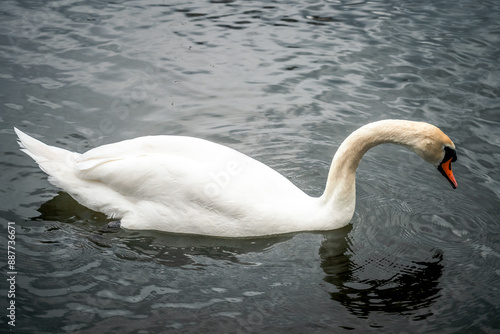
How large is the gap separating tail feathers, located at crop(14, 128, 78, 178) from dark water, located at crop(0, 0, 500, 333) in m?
0.51

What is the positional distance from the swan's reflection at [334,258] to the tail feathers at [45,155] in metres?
0.55

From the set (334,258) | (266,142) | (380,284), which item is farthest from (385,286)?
(266,142)

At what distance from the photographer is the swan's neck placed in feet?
20.9

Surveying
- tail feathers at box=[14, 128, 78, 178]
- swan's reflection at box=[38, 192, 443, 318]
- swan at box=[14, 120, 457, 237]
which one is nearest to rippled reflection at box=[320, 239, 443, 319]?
swan's reflection at box=[38, 192, 443, 318]

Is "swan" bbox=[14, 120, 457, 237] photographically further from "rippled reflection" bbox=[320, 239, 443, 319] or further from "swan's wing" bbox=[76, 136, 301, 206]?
"rippled reflection" bbox=[320, 239, 443, 319]

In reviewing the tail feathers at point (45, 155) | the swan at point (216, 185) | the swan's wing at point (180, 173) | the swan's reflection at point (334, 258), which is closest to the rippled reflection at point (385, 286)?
the swan's reflection at point (334, 258)

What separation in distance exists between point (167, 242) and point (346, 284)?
81.7 inches

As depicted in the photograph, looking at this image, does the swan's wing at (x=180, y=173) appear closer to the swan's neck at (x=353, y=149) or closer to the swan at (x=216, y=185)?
the swan at (x=216, y=185)

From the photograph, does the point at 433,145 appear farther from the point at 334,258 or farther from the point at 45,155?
the point at 45,155

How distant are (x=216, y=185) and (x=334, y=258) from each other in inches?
62.4

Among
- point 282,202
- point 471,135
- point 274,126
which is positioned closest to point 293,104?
point 274,126

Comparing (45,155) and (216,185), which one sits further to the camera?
(45,155)

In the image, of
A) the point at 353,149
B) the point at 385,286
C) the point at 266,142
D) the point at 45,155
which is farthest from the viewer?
the point at 266,142

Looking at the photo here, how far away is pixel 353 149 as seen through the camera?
258 inches
